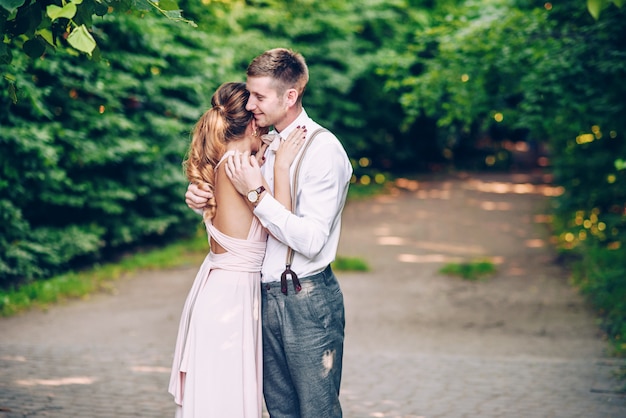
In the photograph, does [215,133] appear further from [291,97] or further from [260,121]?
[291,97]

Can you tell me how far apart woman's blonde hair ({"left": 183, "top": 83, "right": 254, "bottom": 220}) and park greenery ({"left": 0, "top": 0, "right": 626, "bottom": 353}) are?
0.49 m

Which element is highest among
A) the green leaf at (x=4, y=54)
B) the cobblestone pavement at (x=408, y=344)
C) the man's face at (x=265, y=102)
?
the green leaf at (x=4, y=54)

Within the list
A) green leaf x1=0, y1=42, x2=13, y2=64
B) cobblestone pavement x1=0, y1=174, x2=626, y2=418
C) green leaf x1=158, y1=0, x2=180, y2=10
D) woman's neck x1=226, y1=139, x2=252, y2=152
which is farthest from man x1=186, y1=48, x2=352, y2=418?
cobblestone pavement x1=0, y1=174, x2=626, y2=418

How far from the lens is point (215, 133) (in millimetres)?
3740

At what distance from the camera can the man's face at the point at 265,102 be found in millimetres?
3631

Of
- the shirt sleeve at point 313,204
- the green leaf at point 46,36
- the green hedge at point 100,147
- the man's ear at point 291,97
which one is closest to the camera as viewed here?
the shirt sleeve at point 313,204

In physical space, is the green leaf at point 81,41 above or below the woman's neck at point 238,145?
above

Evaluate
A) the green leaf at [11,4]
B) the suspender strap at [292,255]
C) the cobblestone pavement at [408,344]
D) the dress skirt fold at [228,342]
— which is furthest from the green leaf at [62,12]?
the cobblestone pavement at [408,344]

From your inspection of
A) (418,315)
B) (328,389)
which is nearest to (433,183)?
(418,315)

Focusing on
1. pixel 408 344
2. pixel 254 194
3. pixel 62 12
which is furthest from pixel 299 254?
pixel 408 344

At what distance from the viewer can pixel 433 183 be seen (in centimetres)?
2319

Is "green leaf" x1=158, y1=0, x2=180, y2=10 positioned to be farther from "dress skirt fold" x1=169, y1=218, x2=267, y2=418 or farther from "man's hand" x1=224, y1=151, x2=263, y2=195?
"dress skirt fold" x1=169, y1=218, x2=267, y2=418

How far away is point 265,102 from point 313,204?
53 centimetres

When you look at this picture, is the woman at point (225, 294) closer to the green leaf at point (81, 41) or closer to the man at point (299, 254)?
the man at point (299, 254)
